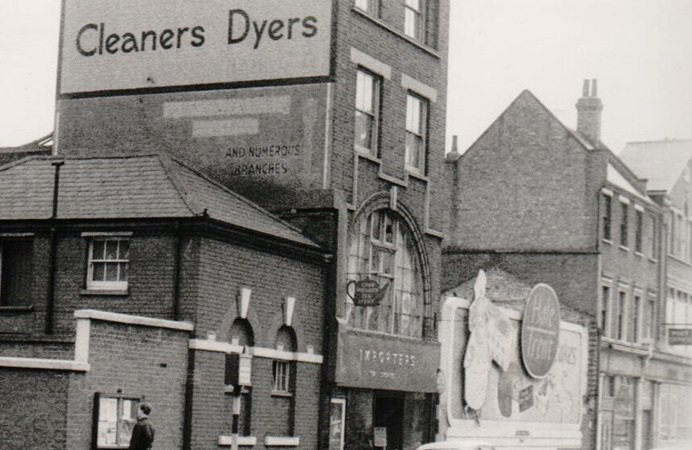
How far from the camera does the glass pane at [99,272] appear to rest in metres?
26.6

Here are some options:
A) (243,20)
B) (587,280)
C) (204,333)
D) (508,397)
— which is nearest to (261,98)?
(243,20)

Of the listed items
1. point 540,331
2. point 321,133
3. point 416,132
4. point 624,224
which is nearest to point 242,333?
point 321,133

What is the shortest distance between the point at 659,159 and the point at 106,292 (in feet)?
131

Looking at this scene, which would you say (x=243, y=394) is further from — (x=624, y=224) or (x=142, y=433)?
(x=624, y=224)

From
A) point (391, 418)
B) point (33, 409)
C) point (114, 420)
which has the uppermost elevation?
point (33, 409)

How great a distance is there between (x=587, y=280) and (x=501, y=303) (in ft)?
13.9

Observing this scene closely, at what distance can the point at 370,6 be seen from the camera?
32812mm

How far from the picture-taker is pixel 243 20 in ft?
104

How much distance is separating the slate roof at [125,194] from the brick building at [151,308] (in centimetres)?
5

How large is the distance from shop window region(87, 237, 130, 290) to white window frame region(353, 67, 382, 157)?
7642 millimetres

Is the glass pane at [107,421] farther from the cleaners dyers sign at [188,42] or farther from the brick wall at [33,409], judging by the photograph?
the cleaners dyers sign at [188,42]

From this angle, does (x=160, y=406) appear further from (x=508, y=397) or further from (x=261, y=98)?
(x=508, y=397)

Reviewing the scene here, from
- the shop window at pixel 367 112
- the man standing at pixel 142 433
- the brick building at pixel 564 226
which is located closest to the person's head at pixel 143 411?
the man standing at pixel 142 433

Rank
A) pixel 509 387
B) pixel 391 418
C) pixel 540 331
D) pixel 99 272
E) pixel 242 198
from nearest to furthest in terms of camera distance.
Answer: pixel 99 272 → pixel 242 198 → pixel 391 418 → pixel 509 387 → pixel 540 331
